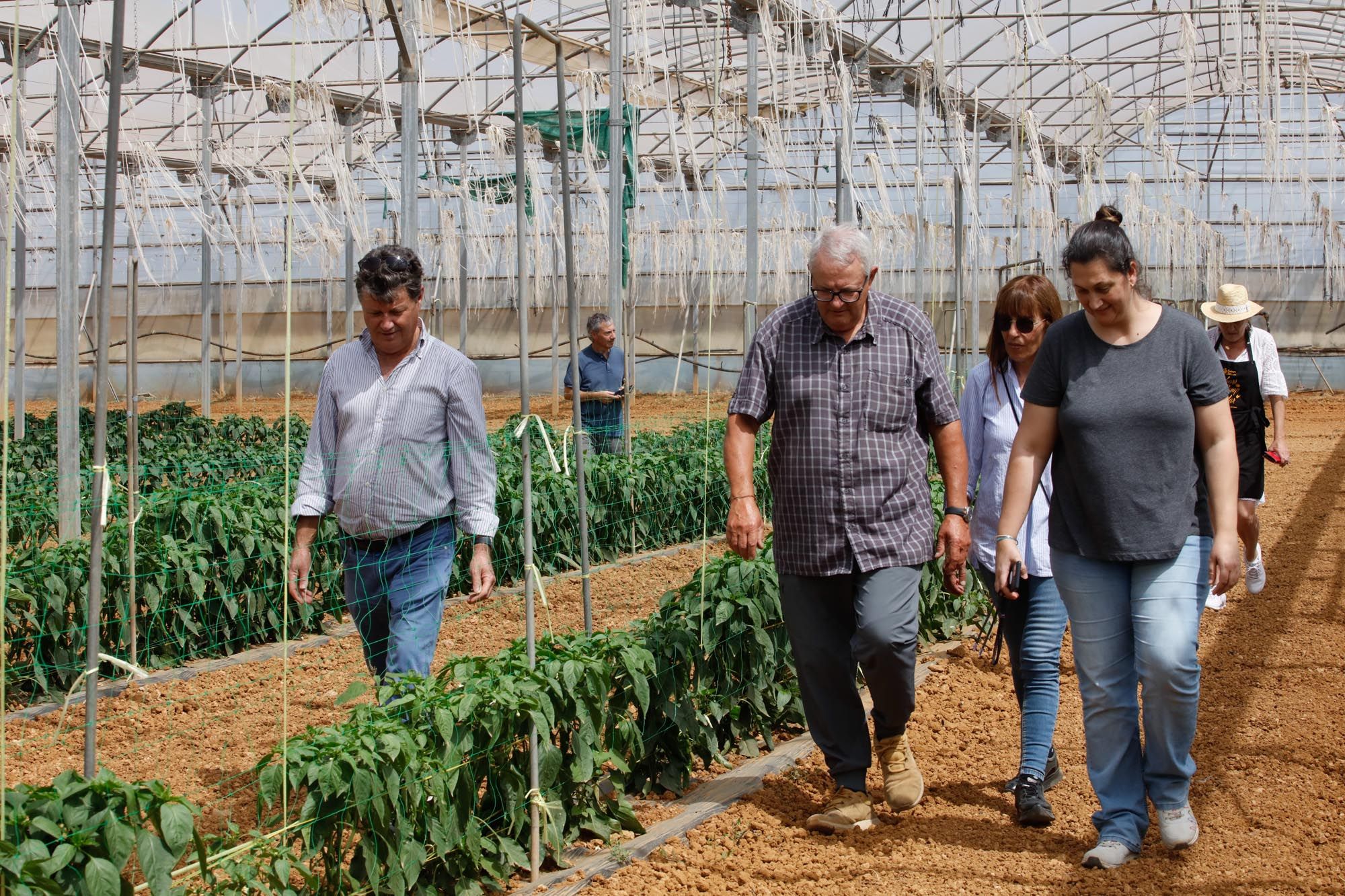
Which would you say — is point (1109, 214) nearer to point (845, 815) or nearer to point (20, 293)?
point (845, 815)

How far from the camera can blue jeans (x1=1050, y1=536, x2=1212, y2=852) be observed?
2859mm

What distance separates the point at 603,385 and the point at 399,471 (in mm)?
5312

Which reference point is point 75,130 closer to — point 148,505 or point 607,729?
point 148,505

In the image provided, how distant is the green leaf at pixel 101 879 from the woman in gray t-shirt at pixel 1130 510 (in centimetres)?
206

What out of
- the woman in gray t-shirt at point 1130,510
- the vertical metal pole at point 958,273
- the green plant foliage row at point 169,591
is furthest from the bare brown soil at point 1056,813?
the vertical metal pole at point 958,273

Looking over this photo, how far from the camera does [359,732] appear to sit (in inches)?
108

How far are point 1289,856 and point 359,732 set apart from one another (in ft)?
7.21

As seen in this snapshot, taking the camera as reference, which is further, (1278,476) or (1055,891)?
(1278,476)

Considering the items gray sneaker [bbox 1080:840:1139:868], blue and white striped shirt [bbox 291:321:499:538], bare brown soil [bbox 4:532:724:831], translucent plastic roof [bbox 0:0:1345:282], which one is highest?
translucent plastic roof [bbox 0:0:1345:282]

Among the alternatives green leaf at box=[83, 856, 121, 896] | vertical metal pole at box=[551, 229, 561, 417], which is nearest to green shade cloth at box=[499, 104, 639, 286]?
vertical metal pole at box=[551, 229, 561, 417]

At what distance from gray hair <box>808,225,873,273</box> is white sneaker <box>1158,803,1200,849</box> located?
151 centimetres

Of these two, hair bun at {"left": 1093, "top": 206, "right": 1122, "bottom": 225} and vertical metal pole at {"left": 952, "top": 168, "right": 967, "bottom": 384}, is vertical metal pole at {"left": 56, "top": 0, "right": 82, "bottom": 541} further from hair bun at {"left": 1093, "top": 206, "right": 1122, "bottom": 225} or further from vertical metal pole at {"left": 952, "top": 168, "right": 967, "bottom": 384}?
vertical metal pole at {"left": 952, "top": 168, "right": 967, "bottom": 384}

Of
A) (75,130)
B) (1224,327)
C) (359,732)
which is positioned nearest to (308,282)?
(75,130)

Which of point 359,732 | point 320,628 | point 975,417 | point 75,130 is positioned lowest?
point 320,628
